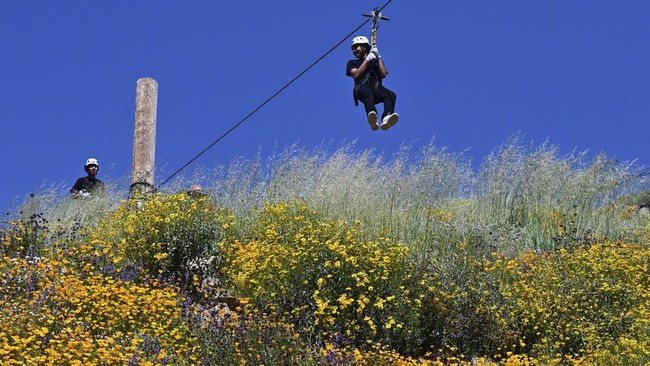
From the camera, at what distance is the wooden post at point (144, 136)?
12.5 metres

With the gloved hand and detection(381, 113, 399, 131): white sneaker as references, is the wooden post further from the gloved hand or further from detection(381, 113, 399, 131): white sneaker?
the gloved hand

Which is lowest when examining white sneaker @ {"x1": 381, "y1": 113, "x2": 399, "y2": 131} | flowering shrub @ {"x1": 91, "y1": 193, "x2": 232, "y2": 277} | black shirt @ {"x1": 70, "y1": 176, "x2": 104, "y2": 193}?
flowering shrub @ {"x1": 91, "y1": 193, "x2": 232, "y2": 277}

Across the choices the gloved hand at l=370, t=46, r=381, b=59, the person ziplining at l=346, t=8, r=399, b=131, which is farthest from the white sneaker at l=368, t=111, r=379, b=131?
the gloved hand at l=370, t=46, r=381, b=59

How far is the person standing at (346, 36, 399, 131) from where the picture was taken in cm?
973

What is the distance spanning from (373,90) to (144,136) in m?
4.04

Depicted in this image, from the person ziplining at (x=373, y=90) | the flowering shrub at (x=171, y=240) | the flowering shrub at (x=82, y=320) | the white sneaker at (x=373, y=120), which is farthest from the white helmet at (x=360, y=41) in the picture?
the flowering shrub at (x=82, y=320)

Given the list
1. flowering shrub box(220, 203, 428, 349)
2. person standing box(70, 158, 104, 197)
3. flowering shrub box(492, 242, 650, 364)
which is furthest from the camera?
person standing box(70, 158, 104, 197)

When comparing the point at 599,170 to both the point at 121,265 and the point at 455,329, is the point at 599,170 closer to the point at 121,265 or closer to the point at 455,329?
the point at 455,329

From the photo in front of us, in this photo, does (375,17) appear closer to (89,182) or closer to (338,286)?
(338,286)

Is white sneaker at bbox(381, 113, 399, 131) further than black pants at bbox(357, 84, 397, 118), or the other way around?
black pants at bbox(357, 84, 397, 118)

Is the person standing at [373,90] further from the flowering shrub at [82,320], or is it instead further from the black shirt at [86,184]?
the black shirt at [86,184]

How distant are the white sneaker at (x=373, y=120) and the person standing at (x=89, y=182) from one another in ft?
17.8

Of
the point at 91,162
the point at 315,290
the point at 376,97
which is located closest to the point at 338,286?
the point at 315,290

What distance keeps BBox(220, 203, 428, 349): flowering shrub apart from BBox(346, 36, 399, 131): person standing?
59.1 inches
